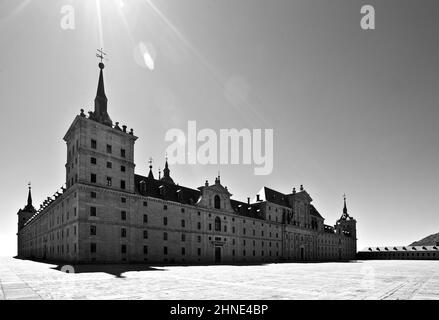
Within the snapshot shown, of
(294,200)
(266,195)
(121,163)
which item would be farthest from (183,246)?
(294,200)

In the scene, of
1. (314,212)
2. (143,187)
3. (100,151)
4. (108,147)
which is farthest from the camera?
(314,212)

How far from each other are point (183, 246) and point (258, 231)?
83.6 ft

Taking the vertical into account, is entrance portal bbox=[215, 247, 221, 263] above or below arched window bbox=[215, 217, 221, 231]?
below

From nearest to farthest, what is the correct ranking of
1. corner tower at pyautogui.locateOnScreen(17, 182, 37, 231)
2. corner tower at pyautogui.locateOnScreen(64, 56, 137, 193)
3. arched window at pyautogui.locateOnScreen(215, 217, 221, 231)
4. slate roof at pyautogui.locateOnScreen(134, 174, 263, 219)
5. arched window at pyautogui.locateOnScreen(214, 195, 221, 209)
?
corner tower at pyautogui.locateOnScreen(64, 56, 137, 193) → slate roof at pyautogui.locateOnScreen(134, 174, 263, 219) → arched window at pyautogui.locateOnScreen(215, 217, 221, 231) → arched window at pyautogui.locateOnScreen(214, 195, 221, 209) → corner tower at pyautogui.locateOnScreen(17, 182, 37, 231)

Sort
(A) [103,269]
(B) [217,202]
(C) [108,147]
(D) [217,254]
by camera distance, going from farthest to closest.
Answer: (B) [217,202] < (D) [217,254] < (C) [108,147] < (A) [103,269]

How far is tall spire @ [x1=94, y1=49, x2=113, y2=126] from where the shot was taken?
165ft

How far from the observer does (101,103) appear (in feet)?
171

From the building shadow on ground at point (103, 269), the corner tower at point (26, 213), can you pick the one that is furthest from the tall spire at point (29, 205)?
the building shadow on ground at point (103, 269)

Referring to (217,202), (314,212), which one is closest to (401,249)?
(314,212)

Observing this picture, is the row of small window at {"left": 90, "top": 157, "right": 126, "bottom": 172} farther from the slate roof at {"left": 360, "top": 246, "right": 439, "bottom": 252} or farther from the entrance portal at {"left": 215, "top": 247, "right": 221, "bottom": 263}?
the slate roof at {"left": 360, "top": 246, "right": 439, "bottom": 252}

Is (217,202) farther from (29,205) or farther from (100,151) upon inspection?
(29,205)

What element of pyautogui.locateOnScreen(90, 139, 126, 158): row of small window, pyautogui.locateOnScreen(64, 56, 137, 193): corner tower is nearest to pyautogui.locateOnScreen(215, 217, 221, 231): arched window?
pyautogui.locateOnScreen(64, 56, 137, 193): corner tower

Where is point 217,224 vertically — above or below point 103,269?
above

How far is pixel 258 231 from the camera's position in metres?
78.1
